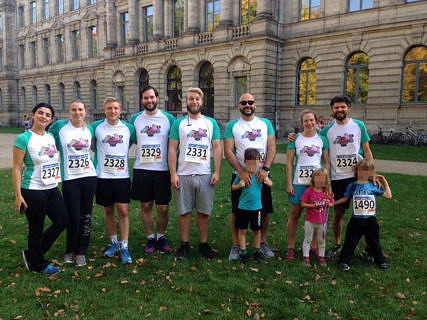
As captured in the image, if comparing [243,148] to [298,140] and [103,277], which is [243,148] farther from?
[103,277]

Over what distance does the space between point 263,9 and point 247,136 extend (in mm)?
20824

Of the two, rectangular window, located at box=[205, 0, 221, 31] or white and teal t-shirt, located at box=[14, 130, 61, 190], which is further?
rectangular window, located at box=[205, 0, 221, 31]

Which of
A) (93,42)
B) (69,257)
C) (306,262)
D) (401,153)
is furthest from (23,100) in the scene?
(306,262)

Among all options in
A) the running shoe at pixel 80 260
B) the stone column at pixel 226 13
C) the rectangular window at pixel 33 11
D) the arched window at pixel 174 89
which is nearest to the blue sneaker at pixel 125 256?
the running shoe at pixel 80 260

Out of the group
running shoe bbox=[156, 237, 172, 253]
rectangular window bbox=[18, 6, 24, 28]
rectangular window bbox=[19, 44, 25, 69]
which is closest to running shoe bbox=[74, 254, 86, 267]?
running shoe bbox=[156, 237, 172, 253]

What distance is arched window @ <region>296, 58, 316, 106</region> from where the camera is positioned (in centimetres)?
2373

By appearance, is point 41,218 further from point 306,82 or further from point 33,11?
point 33,11

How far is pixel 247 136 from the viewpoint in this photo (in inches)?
190

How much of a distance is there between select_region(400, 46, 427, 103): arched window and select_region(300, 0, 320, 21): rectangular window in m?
6.18

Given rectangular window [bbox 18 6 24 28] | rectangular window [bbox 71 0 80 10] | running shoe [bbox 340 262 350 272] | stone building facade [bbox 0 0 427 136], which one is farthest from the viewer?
rectangular window [bbox 18 6 24 28]

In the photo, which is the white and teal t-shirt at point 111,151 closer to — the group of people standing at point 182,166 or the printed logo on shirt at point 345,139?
the group of people standing at point 182,166

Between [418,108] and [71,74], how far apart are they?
3533 cm

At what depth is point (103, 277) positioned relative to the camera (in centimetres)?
452

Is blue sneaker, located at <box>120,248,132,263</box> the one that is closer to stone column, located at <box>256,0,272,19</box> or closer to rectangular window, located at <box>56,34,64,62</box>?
stone column, located at <box>256,0,272,19</box>
